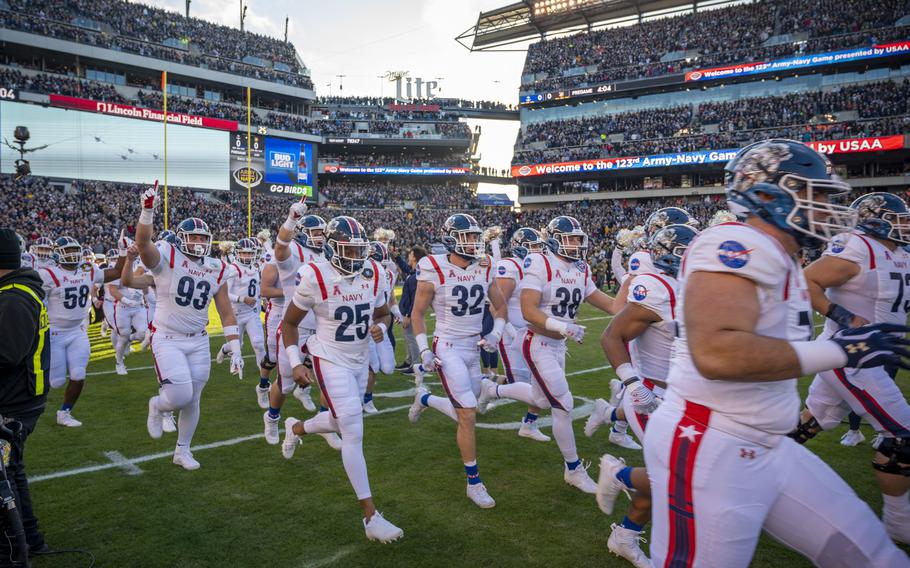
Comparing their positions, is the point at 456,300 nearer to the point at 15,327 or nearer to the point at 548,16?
the point at 15,327

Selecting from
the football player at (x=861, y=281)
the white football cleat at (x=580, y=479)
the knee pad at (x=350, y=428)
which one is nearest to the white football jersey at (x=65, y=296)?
the knee pad at (x=350, y=428)

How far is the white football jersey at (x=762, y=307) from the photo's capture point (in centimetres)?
213

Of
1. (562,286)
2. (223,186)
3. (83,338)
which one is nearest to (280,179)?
(223,186)

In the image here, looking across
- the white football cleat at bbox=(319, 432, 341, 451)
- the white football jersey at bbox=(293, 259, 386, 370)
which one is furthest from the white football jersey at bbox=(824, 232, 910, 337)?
the white football cleat at bbox=(319, 432, 341, 451)

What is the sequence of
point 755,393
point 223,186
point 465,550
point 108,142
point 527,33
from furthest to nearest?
point 527,33
point 223,186
point 108,142
point 465,550
point 755,393

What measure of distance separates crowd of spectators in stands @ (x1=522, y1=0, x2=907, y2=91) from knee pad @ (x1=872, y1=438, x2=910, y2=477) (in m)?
41.2

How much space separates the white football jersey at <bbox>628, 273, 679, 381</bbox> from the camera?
4.10 m

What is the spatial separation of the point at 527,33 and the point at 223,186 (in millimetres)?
30532

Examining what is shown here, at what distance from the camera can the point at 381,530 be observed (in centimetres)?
434

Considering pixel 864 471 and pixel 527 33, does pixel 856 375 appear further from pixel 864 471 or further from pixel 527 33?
pixel 527 33

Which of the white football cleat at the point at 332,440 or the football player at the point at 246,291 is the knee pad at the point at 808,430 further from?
the football player at the point at 246,291

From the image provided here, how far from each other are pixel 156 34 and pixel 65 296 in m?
44.3

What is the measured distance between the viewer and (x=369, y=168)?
55250mm

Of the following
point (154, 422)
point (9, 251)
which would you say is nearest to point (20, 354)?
point (9, 251)
